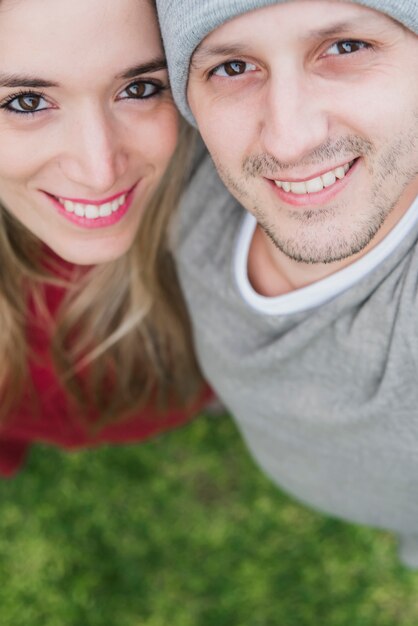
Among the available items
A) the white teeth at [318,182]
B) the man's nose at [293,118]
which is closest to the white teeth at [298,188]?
the white teeth at [318,182]

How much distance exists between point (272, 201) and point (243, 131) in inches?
7.9

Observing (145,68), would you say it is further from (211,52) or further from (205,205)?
(205,205)

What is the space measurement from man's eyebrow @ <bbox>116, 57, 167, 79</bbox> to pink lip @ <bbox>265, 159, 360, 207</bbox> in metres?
0.38

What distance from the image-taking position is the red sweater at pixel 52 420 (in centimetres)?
304

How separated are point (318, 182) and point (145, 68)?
1.61 ft

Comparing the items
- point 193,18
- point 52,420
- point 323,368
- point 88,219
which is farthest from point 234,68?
point 52,420

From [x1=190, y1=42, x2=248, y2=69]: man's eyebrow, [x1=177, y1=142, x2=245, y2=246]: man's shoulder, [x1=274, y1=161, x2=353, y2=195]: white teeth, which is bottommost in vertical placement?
[x1=177, y1=142, x2=245, y2=246]: man's shoulder

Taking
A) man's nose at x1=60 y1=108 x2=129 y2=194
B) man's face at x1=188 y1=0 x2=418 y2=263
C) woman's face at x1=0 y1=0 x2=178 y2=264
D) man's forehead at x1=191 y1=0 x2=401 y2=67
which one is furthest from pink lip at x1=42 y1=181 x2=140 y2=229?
man's forehead at x1=191 y1=0 x2=401 y2=67

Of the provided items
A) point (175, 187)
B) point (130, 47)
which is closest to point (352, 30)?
point (130, 47)

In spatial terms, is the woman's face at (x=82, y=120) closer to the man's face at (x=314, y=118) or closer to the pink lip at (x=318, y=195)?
the man's face at (x=314, y=118)

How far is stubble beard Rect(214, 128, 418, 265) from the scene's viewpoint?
2041 mm

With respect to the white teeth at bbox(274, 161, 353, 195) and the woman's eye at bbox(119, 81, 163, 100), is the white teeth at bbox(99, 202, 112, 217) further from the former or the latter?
the white teeth at bbox(274, 161, 353, 195)

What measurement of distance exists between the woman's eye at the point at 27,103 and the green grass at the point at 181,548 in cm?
194

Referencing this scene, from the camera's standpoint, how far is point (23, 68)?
2.06 m
